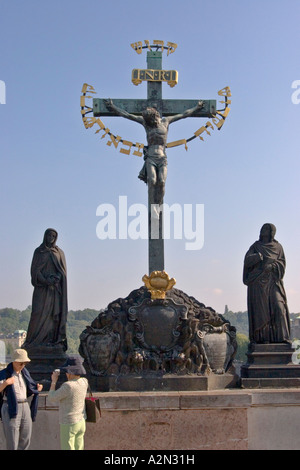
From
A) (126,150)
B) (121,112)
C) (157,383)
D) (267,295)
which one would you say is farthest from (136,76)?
(157,383)

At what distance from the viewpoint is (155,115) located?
498 inches

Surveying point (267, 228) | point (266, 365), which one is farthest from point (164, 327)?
point (267, 228)

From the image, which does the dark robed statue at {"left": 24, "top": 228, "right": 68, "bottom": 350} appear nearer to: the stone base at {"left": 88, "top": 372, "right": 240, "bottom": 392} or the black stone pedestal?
the stone base at {"left": 88, "top": 372, "right": 240, "bottom": 392}

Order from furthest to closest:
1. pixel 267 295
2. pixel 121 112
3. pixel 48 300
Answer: pixel 121 112 → pixel 48 300 → pixel 267 295

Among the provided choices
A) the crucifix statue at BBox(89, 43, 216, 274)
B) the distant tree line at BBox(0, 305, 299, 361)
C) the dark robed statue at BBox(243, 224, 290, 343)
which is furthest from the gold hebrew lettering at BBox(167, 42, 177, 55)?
the distant tree line at BBox(0, 305, 299, 361)

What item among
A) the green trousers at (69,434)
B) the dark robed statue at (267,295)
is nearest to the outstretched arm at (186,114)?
the dark robed statue at (267,295)

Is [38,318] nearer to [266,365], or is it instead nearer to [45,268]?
[45,268]

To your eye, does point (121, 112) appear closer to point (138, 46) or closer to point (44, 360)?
point (138, 46)

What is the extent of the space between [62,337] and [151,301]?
1.84 m

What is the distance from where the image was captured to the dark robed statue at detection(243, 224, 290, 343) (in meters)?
10.8

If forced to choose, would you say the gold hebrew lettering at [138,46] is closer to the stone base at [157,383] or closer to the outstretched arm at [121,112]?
the outstretched arm at [121,112]

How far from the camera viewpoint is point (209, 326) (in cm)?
1056

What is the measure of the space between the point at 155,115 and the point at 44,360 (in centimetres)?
557
